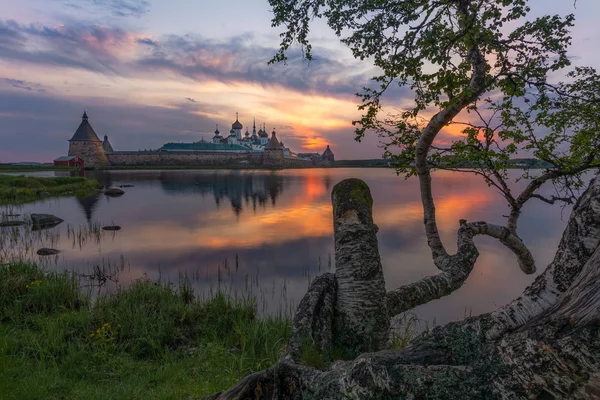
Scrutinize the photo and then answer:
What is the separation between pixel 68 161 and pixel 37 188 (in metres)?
83.8

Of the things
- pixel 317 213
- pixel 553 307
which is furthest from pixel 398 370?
pixel 317 213

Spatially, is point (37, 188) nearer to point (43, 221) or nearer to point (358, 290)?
point (43, 221)

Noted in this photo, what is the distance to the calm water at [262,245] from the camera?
1294 centimetres

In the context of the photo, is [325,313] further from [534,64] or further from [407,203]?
[407,203]

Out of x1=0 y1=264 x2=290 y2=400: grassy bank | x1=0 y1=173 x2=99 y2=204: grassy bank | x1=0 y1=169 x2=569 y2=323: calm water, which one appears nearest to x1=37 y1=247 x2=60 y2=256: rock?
x1=0 y1=169 x2=569 y2=323: calm water

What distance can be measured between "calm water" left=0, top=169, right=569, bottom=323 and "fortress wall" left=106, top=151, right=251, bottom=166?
3999 inches

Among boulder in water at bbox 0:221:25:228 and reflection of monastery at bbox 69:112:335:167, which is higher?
reflection of monastery at bbox 69:112:335:167

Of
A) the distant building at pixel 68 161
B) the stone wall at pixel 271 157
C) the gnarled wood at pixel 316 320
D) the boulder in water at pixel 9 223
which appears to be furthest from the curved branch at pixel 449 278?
the stone wall at pixel 271 157

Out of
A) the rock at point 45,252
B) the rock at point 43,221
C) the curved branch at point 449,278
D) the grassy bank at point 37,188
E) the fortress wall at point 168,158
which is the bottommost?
the rock at point 45,252

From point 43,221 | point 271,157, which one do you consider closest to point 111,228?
point 43,221

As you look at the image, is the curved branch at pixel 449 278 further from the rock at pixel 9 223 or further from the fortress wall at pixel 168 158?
the fortress wall at pixel 168 158

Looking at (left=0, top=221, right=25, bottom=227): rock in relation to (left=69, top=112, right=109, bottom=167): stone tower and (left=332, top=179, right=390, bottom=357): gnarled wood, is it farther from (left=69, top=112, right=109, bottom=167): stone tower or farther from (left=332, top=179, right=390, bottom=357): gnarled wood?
(left=69, top=112, right=109, bottom=167): stone tower

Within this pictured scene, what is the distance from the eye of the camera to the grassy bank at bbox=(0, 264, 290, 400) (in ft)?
15.8

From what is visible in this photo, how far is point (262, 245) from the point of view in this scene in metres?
20.8
